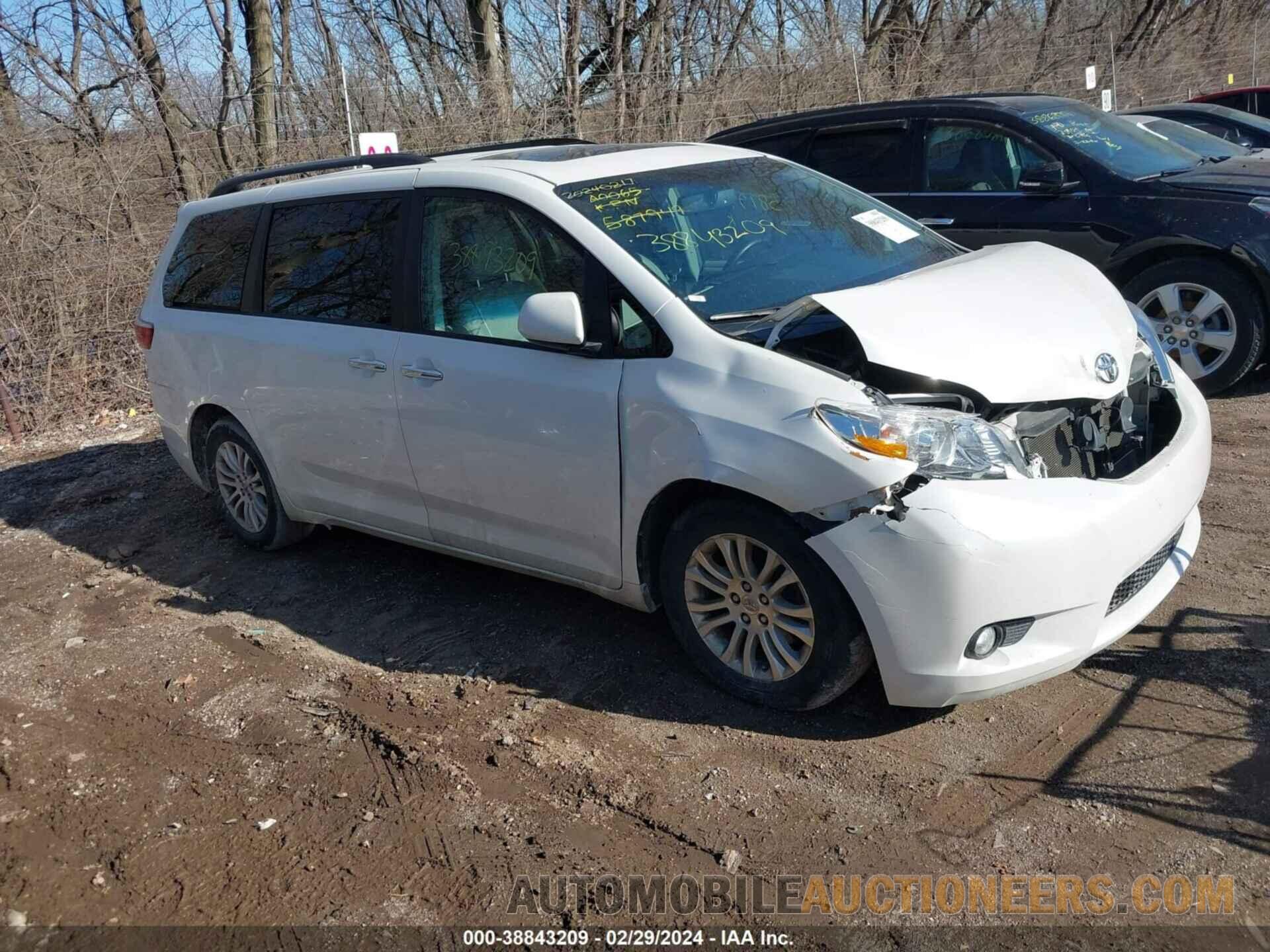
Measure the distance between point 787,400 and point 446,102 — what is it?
11.2 meters

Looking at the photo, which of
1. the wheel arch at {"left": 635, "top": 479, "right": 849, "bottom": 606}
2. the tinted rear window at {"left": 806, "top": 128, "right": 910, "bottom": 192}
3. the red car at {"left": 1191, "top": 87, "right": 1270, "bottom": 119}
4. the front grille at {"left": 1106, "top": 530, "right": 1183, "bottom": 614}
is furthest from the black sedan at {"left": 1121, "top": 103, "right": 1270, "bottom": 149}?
the wheel arch at {"left": 635, "top": 479, "right": 849, "bottom": 606}

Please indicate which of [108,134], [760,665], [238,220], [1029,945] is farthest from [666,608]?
[108,134]

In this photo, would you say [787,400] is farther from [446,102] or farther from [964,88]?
[964,88]

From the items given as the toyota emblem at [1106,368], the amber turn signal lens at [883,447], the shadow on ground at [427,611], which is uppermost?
the toyota emblem at [1106,368]

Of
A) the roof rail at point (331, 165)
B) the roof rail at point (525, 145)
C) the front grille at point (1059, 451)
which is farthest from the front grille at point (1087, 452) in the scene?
the roof rail at point (331, 165)

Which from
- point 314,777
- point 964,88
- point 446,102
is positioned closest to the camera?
point 314,777

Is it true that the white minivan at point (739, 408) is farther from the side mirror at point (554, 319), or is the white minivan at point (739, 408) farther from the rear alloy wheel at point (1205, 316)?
the rear alloy wheel at point (1205, 316)

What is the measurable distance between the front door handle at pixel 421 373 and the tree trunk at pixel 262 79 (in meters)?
8.95

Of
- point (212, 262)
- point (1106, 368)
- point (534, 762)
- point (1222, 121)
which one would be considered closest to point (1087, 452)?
point (1106, 368)

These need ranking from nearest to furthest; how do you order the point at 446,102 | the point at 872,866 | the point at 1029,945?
1. the point at 1029,945
2. the point at 872,866
3. the point at 446,102

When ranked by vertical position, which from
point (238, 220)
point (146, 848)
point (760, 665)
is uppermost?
point (238, 220)

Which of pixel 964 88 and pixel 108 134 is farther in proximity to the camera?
pixel 964 88

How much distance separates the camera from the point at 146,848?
11.8ft

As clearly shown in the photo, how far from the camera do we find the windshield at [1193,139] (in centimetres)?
883
